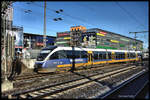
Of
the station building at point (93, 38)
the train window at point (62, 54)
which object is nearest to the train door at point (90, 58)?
the train window at point (62, 54)

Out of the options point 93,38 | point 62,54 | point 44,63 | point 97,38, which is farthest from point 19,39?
point 97,38

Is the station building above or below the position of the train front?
above

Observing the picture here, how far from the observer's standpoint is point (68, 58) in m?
15.3

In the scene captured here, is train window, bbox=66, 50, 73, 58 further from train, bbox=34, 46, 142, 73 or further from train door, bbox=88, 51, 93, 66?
train door, bbox=88, 51, 93, 66

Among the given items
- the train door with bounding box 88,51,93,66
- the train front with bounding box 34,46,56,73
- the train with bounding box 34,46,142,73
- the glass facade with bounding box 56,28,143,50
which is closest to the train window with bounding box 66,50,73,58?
the train with bounding box 34,46,142,73

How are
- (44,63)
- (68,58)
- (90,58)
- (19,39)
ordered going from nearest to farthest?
(44,63) → (68,58) → (90,58) → (19,39)

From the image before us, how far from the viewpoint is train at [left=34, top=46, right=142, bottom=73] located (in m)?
13.5

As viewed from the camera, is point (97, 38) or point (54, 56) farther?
point (97, 38)

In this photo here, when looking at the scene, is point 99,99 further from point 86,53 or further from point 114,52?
point 114,52

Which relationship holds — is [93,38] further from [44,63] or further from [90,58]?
[44,63]

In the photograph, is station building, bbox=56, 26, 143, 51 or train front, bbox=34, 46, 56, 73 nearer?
train front, bbox=34, 46, 56, 73

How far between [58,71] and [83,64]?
4.18 m

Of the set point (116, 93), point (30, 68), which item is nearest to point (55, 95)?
point (116, 93)

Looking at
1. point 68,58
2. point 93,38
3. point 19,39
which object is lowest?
point 68,58
